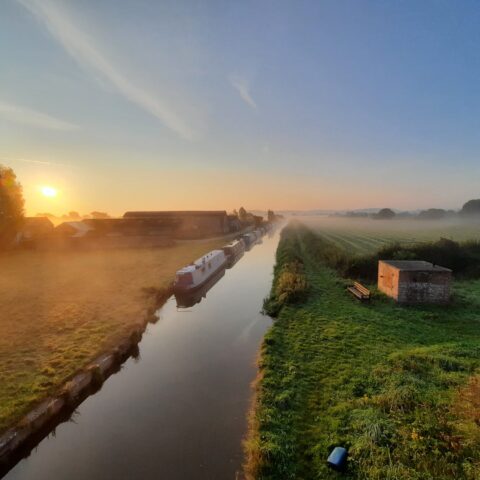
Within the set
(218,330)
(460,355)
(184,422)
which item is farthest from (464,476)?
(218,330)

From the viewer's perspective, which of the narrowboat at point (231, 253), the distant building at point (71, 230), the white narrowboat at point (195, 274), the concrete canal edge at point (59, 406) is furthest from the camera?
the distant building at point (71, 230)

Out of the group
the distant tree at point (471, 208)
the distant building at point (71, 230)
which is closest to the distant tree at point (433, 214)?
the distant tree at point (471, 208)

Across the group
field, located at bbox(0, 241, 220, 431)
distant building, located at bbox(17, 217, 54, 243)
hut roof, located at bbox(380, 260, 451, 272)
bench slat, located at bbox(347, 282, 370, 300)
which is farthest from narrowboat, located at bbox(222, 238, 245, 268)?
distant building, located at bbox(17, 217, 54, 243)

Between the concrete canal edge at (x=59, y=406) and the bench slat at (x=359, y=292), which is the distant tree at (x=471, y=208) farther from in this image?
the concrete canal edge at (x=59, y=406)

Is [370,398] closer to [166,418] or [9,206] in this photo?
[166,418]

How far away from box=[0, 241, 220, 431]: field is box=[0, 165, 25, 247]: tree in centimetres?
752

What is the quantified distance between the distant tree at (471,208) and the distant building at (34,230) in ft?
566

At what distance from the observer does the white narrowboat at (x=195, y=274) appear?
1943 centimetres

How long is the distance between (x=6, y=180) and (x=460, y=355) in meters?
44.0

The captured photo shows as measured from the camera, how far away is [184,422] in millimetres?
7828

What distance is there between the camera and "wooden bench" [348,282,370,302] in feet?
51.4

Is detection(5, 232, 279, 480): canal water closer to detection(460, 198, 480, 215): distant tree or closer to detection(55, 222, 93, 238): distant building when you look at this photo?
detection(55, 222, 93, 238): distant building

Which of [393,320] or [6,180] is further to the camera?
[6,180]

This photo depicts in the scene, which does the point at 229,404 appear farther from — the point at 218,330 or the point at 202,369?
the point at 218,330
